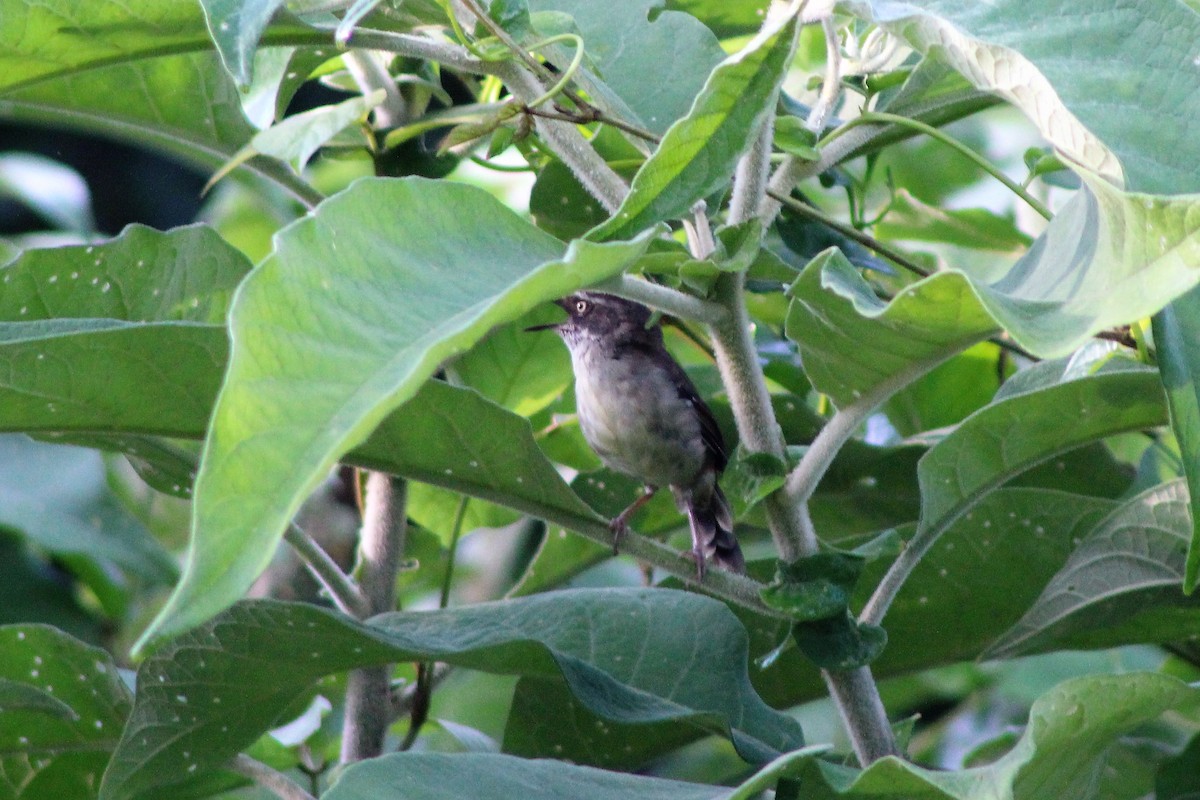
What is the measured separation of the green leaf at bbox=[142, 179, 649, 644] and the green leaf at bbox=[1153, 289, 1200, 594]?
18.5 inches

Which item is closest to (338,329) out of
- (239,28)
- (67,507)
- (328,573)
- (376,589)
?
(239,28)

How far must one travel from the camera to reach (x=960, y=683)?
400cm

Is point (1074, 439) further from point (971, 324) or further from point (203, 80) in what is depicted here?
point (203, 80)

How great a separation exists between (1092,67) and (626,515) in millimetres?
1332

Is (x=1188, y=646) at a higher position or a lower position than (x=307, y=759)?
higher

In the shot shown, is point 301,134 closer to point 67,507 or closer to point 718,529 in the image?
point 718,529

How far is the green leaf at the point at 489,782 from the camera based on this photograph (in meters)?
1.30

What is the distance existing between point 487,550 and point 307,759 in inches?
88.2

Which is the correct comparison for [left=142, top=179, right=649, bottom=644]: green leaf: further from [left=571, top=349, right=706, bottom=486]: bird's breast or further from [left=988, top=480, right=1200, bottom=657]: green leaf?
[left=571, top=349, right=706, bottom=486]: bird's breast

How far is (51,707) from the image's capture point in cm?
180

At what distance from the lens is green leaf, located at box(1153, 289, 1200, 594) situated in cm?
114

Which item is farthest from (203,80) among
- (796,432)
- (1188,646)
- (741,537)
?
(1188,646)

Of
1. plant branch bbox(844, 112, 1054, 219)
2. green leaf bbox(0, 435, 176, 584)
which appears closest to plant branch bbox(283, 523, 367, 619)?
plant branch bbox(844, 112, 1054, 219)

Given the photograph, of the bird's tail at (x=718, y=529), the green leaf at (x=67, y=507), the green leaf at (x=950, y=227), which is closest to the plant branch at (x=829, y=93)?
the green leaf at (x=950, y=227)
